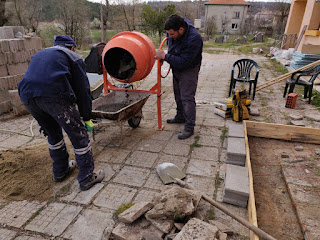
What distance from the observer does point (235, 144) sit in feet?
10.6

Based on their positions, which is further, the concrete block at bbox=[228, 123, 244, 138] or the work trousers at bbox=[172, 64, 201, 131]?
the work trousers at bbox=[172, 64, 201, 131]

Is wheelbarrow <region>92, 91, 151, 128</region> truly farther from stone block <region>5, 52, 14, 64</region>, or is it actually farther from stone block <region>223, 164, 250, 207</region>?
stone block <region>5, 52, 14, 64</region>

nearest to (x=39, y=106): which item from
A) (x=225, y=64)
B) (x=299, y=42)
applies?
(x=225, y=64)

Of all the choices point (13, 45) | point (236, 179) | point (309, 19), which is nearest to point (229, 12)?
point (309, 19)

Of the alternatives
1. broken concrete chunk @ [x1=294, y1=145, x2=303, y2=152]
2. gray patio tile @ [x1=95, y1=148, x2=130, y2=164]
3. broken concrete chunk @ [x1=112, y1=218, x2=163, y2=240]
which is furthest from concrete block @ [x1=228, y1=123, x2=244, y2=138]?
broken concrete chunk @ [x1=112, y1=218, x2=163, y2=240]

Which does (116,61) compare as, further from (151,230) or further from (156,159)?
(151,230)

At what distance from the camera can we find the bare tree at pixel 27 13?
17531 millimetres

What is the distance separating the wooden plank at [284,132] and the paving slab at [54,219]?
10.2ft

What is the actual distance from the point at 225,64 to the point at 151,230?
10.4m

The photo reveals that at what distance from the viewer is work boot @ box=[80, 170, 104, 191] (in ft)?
8.82

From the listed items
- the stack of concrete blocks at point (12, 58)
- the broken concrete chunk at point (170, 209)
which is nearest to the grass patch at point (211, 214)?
the broken concrete chunk at point (170, 209)

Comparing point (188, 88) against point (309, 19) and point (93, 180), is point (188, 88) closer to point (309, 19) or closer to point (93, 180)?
point (93, 180)

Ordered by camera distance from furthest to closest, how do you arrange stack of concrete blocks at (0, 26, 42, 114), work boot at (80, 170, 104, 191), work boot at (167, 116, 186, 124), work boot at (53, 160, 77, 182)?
stack of concrete blocks at (0, 26, 42, 114) < work boot at (167, 116, 186, 124) < work boot at (53, 160, 77, 182) < work boot at (80, 170, 104, 191)

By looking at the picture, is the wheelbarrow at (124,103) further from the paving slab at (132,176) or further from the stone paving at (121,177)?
the paving slab at (132,176)
